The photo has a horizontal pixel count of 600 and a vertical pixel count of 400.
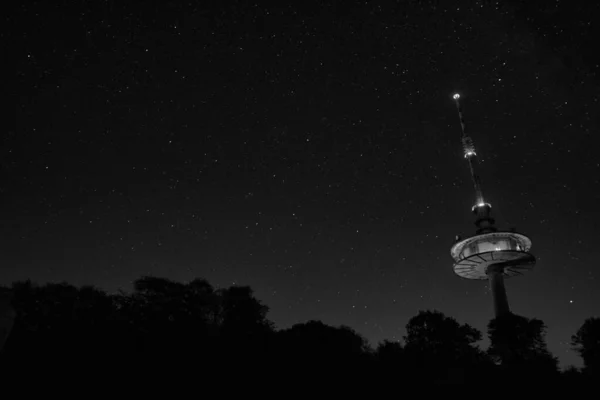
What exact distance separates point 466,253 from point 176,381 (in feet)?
241

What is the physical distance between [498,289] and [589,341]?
31.6m

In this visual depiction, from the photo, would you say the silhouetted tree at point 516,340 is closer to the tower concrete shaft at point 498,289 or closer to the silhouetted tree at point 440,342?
the silhouetted tree at point 440,342

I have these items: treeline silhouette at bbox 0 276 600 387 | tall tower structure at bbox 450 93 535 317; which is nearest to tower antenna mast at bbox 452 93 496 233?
tall tower structure at bbox 450 93 535 317

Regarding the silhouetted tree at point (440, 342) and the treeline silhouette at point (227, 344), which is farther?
the silhouetted tree at point (440, 342)

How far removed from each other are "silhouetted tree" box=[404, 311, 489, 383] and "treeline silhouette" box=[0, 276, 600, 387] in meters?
0.14

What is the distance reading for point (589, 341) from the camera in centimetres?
5431

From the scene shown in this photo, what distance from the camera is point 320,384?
2798cm

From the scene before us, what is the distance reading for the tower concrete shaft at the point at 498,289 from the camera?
83562 millimetres

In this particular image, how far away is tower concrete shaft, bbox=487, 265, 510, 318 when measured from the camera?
83562 millimetres

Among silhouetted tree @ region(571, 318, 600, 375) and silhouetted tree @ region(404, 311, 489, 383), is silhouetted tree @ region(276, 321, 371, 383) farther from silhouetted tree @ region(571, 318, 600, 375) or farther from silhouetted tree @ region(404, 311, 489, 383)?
silhouetted tree @ region(571, 318, 600, 375)

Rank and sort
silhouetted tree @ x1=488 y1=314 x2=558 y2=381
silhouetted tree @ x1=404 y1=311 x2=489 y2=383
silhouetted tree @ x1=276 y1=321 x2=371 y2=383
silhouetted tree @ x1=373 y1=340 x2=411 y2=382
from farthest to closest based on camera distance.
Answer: silhouetted tree @ x1=488 y1=314 x2=558 y2=381 < silhouetted tree @ x1=404 y1=311 x2=489 y2=383 < silhouetted tree @ x1=373 y1=340 x2=411 y2=382 < silhouetted tree @ x1=276 y1=321 x2=371 y2=383

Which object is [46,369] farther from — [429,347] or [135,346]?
[429,347]

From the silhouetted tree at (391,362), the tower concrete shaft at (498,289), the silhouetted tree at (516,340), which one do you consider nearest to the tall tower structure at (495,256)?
the tower concrete shaft at (498,289)

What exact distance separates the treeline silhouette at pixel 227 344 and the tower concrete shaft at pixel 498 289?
25.7m
